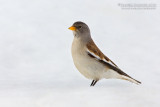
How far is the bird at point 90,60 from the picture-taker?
29.3ft

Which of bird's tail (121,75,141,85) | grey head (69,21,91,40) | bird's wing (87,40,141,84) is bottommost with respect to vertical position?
bird's tail (121,75,141,85)

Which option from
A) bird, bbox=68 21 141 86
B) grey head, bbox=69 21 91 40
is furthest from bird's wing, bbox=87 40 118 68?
grey head, bbox=69 21 91 40

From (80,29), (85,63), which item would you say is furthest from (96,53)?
(80,29)

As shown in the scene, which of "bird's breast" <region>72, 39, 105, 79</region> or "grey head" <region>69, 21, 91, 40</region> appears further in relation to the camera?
"grey head" <region>69, 21, 91, 40</region>

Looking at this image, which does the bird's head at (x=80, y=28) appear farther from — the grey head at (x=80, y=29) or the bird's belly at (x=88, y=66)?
the bird's belly at (x=88, y=66)

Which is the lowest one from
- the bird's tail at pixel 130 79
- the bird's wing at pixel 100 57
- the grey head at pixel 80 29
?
the bird's tail at pixel 130 79

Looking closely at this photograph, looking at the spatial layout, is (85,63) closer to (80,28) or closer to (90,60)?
(90,60)

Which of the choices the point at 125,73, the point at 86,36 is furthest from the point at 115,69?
the point at 86,36

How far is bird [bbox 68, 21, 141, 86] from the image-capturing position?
8922 millimetres

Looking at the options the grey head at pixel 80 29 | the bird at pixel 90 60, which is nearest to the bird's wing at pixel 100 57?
the bird at pixel 90 60

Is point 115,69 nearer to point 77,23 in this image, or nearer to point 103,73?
point 103,73

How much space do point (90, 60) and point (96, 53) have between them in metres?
0.16

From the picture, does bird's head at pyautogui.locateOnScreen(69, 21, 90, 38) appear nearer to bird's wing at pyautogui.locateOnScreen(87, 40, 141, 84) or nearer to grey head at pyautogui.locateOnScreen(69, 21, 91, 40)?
grey head at pyautogui.locateOnScreen(69, 21, 91, 40)

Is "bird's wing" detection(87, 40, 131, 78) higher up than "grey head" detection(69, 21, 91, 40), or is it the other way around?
"grey head" detection(69, 21, 91, 40)
